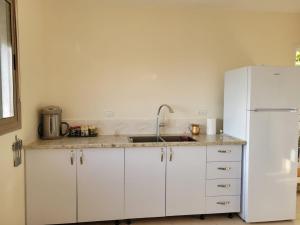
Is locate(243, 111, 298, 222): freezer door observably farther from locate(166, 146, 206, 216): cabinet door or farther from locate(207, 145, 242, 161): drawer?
locate(166, 146, 206, 216): cabinet door

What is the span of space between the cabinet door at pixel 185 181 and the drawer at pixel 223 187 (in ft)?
0.26

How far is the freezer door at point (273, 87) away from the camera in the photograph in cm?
266

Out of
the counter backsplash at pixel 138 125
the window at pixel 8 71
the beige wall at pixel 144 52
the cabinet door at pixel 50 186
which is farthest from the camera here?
the counter backsplash at pixel 138 125

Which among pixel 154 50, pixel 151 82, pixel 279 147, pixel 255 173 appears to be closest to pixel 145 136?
pixel 151 82

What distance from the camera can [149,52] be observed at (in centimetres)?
324

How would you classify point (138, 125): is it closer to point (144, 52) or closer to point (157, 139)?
point (157, 139)

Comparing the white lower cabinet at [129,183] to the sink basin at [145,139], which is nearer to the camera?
the white lower cabinet at [129,183]

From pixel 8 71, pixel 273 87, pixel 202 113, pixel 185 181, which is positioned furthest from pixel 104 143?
pixel 273 87

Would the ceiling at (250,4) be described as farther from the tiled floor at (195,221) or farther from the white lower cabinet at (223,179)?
the tiled floor at (195,221)

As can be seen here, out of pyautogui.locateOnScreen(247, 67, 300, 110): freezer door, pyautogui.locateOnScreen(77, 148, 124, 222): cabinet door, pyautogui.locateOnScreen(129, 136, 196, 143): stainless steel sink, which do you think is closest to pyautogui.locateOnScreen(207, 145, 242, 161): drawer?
pyautogui.locateOnScreen(129, 136, 196, 143): stainless steel sink

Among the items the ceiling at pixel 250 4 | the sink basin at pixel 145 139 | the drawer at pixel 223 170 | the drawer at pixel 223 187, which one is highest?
the ceiling at pixel 250 4

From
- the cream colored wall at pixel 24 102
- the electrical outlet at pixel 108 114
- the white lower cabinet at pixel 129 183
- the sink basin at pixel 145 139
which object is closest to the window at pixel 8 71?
the cream colored wall at pixel 24 102

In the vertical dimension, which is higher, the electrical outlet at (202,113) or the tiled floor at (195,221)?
the electrical outlet at (202,113)

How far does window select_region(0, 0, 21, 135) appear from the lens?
193cm
